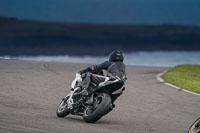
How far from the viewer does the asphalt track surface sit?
34.8 ft

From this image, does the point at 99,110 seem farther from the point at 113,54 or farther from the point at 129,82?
the point at 129,82

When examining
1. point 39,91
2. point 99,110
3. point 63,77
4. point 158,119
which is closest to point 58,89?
point 39,91

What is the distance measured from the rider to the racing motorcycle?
0.29ft

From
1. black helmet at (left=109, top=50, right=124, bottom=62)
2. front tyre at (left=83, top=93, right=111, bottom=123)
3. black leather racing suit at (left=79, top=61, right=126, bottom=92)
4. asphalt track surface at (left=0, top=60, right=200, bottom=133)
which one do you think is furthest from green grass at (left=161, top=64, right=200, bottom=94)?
front tyre at (left=83, top=93, right=111, bottom=123)

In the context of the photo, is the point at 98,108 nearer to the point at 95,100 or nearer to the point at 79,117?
the point at 95,100

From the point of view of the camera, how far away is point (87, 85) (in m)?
11.8

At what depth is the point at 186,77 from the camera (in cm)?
2612

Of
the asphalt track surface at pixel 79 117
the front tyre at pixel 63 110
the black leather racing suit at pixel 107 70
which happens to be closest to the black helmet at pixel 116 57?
the black leather racing suit at pixel 107 70

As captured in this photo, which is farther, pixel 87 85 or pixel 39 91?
pixel 39 91

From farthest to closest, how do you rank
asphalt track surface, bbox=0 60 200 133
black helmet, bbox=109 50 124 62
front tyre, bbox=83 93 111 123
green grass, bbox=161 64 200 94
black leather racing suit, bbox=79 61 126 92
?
green grass, bbox=161 64 200 94 → black helmet, bbox=109 50 124 62 → black leather racing suit, bbox=79 61 126 92 → front tyre, bbox=83 93 111 123 → asphalt track surface, bbox=0 60 200 133

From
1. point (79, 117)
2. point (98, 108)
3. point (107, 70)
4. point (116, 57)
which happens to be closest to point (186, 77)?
point (79, 117)

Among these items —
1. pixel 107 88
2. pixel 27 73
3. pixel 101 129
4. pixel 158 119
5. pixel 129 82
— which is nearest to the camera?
pixel 101 129

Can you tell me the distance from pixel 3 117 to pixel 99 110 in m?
2.05

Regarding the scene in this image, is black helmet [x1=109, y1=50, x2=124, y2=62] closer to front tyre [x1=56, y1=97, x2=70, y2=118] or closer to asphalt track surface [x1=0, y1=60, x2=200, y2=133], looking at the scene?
asphalt track surface [x1=0, y1=60, x2=200, y2=133]
